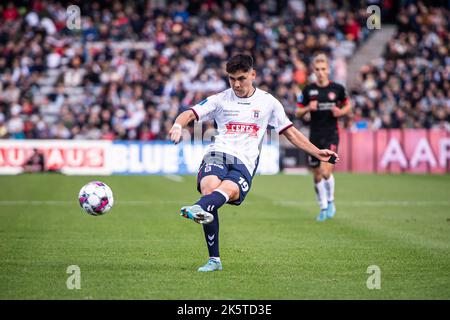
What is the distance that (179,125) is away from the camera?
8.30 meters

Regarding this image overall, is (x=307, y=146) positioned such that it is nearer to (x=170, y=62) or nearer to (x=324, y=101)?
(x=324, y=101)

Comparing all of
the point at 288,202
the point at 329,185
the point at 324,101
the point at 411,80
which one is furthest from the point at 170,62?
the point at 329,185

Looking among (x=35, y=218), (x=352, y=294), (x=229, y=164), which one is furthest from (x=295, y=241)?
(x=35, y=218)

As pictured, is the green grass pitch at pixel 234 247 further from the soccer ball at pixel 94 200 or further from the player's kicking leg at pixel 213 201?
the soccer ball at pixel 94 200

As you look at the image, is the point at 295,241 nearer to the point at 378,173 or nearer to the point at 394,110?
the point at 378,173

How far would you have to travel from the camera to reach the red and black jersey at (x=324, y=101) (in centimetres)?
1473

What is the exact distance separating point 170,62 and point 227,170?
75.8 feet

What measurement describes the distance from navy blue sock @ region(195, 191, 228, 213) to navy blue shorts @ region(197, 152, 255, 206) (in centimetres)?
38

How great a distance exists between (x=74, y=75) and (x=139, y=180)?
825cm

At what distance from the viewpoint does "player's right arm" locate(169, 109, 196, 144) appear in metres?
8.00

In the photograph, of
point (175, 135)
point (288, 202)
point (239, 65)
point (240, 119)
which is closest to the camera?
point (175, 135)

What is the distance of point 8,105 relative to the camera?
2916cm

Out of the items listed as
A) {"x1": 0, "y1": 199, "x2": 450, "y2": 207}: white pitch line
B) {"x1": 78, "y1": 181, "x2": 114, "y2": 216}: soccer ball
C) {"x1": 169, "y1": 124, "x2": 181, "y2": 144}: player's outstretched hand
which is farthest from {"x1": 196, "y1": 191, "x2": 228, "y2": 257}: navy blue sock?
{"x1": 0, "y1": 199, "x2": 450, "y2": 207}: white pitch line

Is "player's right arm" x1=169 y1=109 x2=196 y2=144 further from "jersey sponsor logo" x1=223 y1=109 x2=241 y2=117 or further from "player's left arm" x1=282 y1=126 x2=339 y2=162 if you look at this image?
"player's left arm" x1=282 y1=126 x2=339 y2=162
